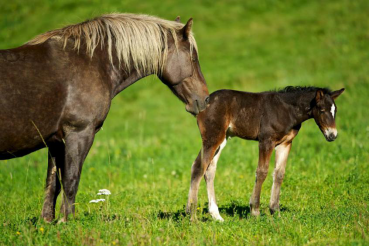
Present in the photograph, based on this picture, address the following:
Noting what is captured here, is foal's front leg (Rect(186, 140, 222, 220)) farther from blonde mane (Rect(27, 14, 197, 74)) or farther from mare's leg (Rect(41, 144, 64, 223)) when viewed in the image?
mare's leg (Rect(41, 144, 64, 223))

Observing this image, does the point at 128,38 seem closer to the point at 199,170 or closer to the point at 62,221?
the point at 199,170

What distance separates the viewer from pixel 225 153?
11.1 meters

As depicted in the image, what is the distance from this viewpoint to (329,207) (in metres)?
7.09

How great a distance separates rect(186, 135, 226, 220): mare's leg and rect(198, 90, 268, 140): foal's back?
204mm

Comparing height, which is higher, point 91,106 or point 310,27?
point 310,27

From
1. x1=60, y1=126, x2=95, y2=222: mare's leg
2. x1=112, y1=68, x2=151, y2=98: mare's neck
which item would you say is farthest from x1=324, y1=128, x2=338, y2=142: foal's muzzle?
x1=60, y1=126, x2=95, y2=222: mare's leg

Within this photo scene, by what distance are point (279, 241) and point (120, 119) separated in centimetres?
1337

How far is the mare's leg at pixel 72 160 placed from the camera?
18.3 ft

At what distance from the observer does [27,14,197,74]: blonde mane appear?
19.5 feet

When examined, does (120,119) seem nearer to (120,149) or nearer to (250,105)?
(120,149)

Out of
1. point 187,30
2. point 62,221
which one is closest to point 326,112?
point 187,30

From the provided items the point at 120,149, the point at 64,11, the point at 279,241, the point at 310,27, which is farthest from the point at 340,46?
the point at 279,241

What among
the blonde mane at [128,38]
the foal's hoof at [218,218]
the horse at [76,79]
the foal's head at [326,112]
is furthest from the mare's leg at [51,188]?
the foal's head at [326,112]

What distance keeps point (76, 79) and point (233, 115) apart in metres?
2.49
